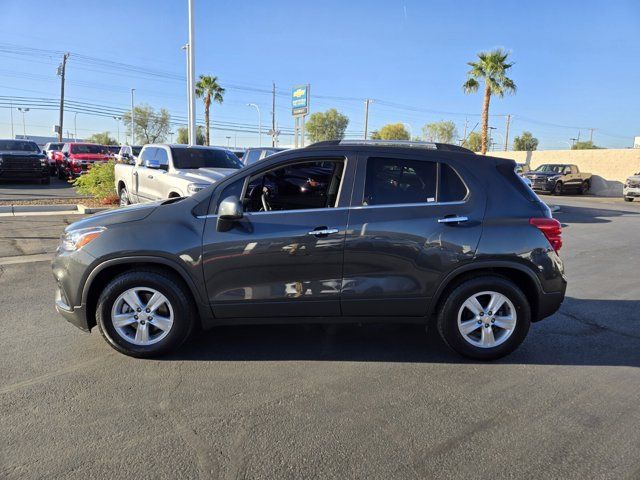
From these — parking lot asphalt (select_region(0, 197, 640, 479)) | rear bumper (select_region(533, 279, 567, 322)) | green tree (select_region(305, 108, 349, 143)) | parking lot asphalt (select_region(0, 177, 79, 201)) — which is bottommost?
parking lot asphalt (select_region(0, 197, 640, 479))

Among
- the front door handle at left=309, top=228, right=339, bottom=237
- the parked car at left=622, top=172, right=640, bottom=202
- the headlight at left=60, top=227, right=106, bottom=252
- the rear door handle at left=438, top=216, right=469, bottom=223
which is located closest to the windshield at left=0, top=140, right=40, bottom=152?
the headlight at left=60, top=227, right=106, bottom=252

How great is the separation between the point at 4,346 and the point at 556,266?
4.91 m

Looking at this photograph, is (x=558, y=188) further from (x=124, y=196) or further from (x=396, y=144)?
(x=396, y=144)

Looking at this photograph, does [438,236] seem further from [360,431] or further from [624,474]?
[624,474]

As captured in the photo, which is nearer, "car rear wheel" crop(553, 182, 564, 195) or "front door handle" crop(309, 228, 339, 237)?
"front door handle" crop(309, 228, 339, 237)

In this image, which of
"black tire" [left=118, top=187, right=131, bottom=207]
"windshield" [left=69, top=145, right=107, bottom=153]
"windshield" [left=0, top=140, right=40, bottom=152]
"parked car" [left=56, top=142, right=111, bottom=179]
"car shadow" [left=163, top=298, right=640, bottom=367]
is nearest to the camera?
"car shadow" [left=163, top=298, right=640, bottom=367]

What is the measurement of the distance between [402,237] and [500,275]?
96 centimetres

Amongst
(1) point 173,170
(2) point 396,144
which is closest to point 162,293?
(2) point 396,144

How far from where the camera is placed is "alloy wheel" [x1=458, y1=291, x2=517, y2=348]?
161 inches

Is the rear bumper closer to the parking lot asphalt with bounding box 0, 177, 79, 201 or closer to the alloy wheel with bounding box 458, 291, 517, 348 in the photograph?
the alloy wheel with bounding box 458, 291, 517, 348

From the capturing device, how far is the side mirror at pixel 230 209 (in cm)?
378

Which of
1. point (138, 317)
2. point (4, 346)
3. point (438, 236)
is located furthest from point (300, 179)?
point (4, 346)

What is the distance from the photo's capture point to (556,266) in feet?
13.5

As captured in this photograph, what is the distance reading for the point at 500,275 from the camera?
413 cm
